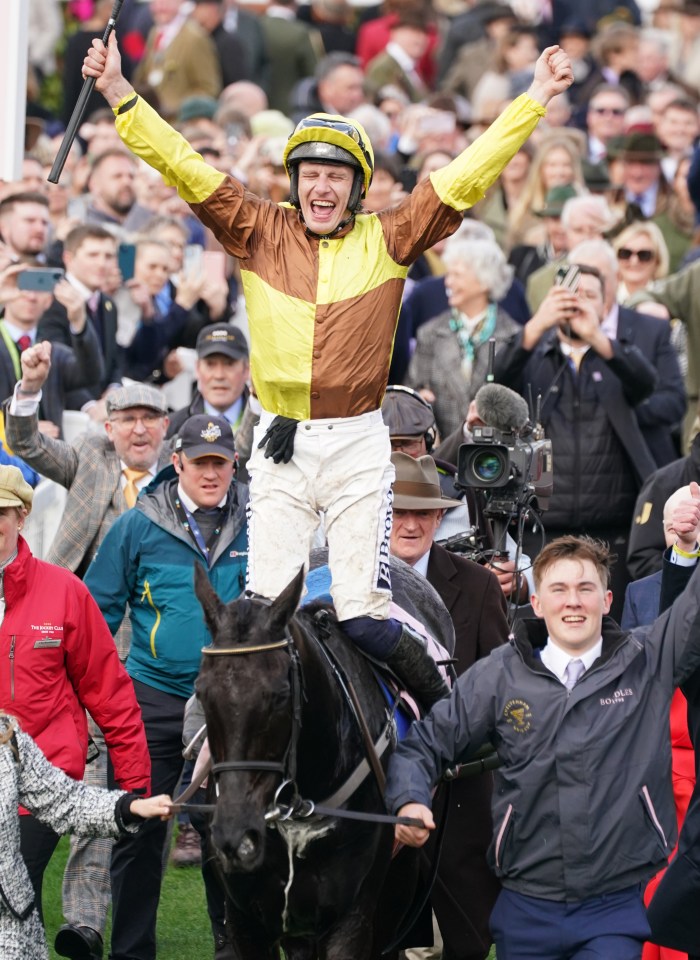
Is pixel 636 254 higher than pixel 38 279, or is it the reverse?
pixel 636 254

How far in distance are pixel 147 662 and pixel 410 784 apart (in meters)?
2.59

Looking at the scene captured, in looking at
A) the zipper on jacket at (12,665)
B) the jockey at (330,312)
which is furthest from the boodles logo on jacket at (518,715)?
the zipper on jacket at (12,665)

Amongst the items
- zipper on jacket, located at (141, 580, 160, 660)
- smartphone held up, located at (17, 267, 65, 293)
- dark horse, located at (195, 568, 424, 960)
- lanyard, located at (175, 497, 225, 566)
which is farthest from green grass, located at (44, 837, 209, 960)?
smartphone held up, located at (17, 267, 65, 293)

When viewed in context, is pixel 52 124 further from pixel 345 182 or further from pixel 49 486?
pixel 345 182

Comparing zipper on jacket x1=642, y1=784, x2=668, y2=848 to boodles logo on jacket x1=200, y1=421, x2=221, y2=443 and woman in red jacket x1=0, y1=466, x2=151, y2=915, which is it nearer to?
woman in red jacket x1=0, y1=466, x2=151, y2=915

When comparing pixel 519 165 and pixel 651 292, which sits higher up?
pixel 519 165

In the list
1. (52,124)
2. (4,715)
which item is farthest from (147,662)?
(52,124)

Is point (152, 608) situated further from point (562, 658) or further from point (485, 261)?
point (485, 261)

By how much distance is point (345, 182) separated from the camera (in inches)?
260

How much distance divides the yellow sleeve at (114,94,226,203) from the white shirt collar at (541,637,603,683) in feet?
6.32

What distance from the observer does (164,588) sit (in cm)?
858

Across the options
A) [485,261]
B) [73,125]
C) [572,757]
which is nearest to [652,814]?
[572,757]

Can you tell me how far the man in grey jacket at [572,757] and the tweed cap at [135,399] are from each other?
3456 millimetres

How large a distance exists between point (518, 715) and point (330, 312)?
148cm
